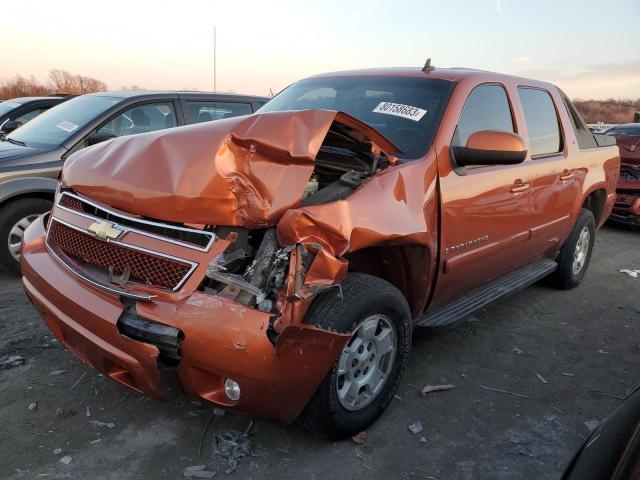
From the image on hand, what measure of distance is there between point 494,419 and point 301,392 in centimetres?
127

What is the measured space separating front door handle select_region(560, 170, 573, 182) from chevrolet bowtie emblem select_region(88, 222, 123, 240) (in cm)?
348

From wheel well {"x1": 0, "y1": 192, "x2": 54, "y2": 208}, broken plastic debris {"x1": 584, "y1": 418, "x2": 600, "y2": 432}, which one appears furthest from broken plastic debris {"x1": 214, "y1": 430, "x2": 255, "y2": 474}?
wheel well {"x1": 0, "y1": 192, "x2": 54, "y2": 208}

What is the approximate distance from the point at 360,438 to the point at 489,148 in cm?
175

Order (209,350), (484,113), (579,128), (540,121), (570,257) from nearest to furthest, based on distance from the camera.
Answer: (209,350), (484,113), (540,121), (579,128), (570,257)

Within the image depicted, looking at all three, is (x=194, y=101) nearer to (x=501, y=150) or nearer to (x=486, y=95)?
(x=486, y=95)

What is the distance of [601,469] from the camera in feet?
4.70

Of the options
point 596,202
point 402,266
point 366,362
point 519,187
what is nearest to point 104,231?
point 366,362

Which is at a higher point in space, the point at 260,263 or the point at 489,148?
the point at 489,148

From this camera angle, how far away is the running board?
3250 millimetres

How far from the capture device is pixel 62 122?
5.30m

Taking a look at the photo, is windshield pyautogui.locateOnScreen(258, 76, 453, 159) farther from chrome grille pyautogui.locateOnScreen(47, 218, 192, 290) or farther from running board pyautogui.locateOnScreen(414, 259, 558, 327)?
chrome grille pyautogui.locateOnScreen(47, 218, 192, 290)

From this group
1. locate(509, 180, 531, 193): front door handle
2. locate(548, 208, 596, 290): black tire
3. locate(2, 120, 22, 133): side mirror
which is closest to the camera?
locate(509, 180, 531, 193): front door handle

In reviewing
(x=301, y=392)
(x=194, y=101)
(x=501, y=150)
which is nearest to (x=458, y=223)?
(x=501, y=150)

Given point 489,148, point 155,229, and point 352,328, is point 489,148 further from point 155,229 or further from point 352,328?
point 155,229
